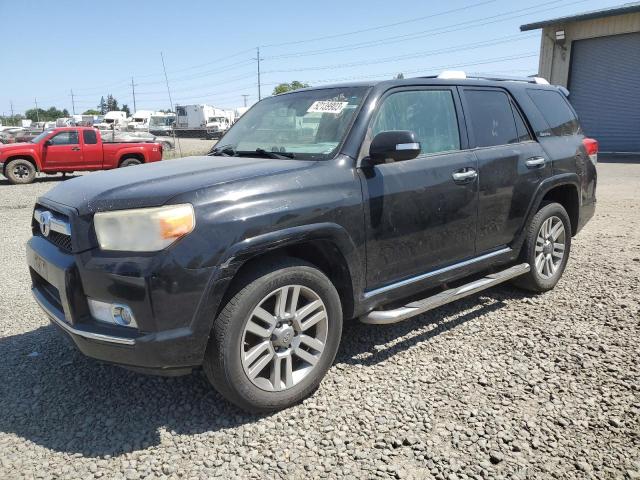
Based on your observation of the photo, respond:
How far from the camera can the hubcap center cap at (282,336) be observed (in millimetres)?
2781

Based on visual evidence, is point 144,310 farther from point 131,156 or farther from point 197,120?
point 197,120

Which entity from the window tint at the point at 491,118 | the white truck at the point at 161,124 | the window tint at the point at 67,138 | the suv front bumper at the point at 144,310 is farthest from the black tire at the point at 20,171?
the white truck at the point at 161,124

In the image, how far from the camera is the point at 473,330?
12.7 ft

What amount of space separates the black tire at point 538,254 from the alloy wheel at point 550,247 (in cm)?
2

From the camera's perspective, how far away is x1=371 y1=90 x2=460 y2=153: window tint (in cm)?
339

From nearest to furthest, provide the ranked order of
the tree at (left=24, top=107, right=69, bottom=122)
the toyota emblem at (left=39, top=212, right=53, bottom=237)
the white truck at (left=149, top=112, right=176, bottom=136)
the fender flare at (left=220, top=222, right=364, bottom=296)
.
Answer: the fender flare at (left=220, top=222, right=364, bottom=296) < the toyota emblem at (left=39, top=212, right=53, bottom=237) < the white truck at (left=149, top=112, right=176, bottom=136) < the tree at (left=24, top=107, right=69, bottom=122)

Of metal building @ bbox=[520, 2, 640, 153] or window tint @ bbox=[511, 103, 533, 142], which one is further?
metal building @ bbox=[520, 2, 640, 153]

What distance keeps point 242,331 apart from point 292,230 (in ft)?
A: 1.93

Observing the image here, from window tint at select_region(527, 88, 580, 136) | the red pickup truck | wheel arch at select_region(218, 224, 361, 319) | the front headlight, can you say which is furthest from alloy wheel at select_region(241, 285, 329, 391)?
the red pickup truck

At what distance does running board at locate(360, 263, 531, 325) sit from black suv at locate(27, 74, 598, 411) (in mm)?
14

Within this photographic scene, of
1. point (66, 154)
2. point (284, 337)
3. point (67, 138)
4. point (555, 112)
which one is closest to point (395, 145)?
point (284, 337)

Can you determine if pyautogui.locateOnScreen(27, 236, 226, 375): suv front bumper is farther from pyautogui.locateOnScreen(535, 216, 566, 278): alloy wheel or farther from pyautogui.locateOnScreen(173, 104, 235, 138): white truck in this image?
pyautogui.locateOnScreen(173, 104, 235, 138): white truck

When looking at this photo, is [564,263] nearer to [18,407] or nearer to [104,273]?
[104,273]

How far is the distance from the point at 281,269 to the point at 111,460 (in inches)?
49.2
